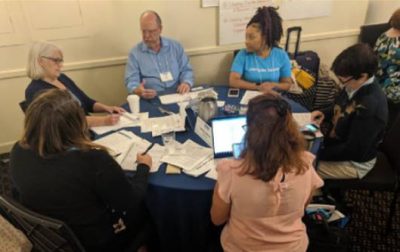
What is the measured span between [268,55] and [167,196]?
154 cm

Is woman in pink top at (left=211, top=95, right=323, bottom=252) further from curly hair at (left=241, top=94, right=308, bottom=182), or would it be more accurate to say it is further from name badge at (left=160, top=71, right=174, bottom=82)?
name badge at (left=160, top=71, right=174, bottom=82)

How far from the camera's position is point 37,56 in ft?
6.45

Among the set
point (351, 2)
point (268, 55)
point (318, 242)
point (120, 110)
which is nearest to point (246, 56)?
point (268, 55)

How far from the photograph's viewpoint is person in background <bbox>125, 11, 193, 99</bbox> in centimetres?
265

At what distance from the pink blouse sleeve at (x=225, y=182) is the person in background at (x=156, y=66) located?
1440mm

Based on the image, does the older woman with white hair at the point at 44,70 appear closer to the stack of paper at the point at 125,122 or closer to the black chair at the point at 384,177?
the stack of paper at the point at 125,122

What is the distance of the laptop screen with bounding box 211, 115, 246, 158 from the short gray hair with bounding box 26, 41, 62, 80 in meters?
1.20

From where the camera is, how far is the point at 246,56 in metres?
2.55

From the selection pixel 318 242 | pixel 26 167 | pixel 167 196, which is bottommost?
pixel 318 242

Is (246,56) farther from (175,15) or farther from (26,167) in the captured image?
(26,167)

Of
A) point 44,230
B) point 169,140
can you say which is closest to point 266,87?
point 169,140

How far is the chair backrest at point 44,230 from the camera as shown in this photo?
1062 mm

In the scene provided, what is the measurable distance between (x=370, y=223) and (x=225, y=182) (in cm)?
152

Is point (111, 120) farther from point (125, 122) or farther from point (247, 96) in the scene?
point (247, 96)
